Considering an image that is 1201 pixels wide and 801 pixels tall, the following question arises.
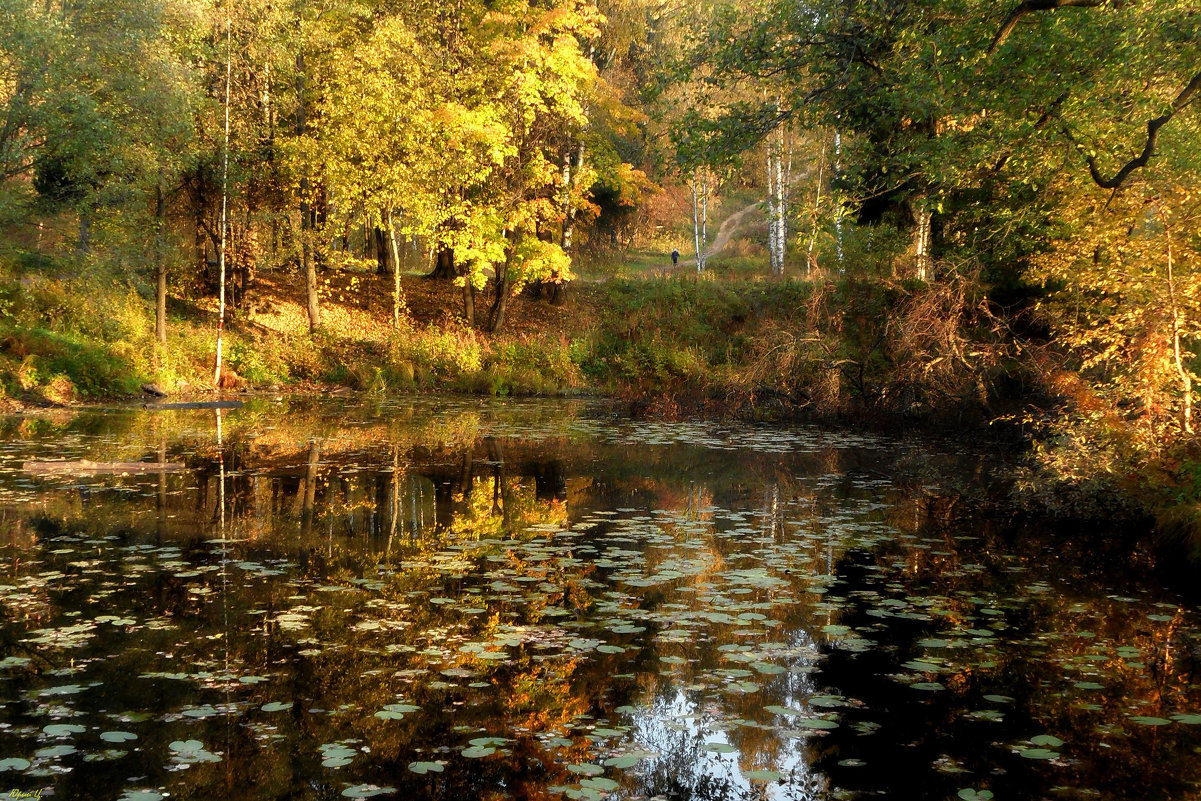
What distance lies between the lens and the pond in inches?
183

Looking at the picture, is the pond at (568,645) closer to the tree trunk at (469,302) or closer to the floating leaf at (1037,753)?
the floating leaf at (1037,753)

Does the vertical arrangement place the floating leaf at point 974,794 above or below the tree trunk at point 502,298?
below

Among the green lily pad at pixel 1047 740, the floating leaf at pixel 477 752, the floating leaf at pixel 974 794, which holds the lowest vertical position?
the floating leaf at pixel 974 794

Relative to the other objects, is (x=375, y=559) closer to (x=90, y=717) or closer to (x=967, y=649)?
(x=90, y=717)

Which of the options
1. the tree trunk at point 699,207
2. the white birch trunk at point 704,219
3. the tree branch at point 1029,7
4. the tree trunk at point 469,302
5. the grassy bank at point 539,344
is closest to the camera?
the tree branch at point 1029,7

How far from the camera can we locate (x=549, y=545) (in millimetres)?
9297

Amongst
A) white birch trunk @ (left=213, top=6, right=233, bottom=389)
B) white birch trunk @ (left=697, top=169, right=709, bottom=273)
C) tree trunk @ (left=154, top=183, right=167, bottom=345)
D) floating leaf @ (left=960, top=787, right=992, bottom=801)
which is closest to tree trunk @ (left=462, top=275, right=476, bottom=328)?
white birch trunk @ (left=213, top=6, right=233, bottom=389)

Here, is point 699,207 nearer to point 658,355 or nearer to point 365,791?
point 658,355

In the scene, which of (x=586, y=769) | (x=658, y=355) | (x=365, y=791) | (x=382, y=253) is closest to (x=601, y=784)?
(x=586, y=769)

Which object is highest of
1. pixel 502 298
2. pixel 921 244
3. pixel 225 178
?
pixel 225 178

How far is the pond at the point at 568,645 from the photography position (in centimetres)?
465

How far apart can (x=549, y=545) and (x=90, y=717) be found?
487 centimetres

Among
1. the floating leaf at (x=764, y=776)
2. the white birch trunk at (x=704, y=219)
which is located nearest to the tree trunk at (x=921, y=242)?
the white birch trunk at (x=704, y=219)

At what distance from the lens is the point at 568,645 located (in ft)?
20.8
